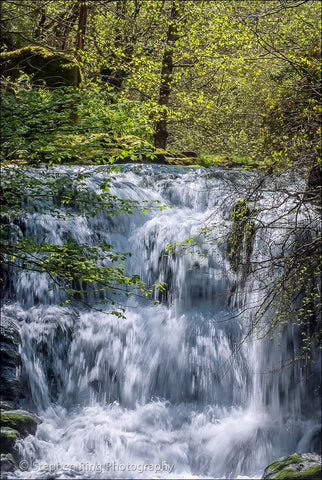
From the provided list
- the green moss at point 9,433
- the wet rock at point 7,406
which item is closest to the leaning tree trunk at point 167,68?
the wet rock at point 7,406

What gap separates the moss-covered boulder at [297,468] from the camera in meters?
5.62

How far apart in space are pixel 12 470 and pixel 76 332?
9.24 ft

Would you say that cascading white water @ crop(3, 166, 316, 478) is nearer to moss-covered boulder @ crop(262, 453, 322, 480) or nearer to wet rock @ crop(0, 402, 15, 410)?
wet rock @ crop(0, 402, 15, 410)

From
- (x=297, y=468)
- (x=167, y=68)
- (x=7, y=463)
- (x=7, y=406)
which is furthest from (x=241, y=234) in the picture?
Result: (x=167, y=68)

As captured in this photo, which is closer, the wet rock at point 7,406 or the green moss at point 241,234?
the green moss at point 241,234

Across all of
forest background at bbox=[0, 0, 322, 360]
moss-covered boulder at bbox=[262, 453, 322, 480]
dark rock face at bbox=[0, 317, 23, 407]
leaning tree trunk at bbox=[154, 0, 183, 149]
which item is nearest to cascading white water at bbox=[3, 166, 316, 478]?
dark rock face at bbox=[0, 317, 23, 407]

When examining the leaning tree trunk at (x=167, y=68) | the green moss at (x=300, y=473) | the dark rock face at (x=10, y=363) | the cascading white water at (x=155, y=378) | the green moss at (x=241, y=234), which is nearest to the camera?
the green moss at (x=300, y=473)

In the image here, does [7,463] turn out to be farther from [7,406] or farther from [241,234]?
[241,234]

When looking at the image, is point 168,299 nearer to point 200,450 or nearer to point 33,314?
point 33,314

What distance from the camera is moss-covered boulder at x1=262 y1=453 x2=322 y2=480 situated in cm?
562

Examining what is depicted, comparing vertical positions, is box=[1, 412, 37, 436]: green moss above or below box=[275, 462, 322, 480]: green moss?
below

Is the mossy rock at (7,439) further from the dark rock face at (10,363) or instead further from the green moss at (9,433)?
the dark rock face at (10,363)

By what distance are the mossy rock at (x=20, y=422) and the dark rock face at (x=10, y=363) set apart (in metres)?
0.42

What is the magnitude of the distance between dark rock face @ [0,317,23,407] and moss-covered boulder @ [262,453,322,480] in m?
3.45
